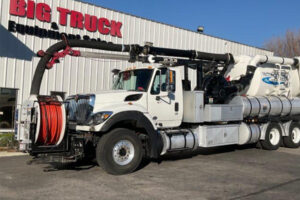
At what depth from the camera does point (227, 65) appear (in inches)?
487

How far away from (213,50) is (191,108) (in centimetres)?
1220

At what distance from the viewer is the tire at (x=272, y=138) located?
12.3 m

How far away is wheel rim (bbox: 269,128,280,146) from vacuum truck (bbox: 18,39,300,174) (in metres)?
0.04

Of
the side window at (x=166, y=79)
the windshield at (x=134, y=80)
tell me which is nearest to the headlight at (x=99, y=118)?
the windshield at (x=134, y=80)

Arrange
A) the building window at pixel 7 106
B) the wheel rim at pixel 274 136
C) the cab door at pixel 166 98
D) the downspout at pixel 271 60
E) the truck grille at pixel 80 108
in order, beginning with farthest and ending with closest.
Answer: the building window at pixel 7 106 < the wheel rim at pixel 274 136 < the downspout at pixel 271 60 < the cab door at pixel 166 98 < the truck grille at pixel 80 108

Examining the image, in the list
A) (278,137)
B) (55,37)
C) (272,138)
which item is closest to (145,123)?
(272,138)

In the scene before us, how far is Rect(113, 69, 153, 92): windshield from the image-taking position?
29.7 feet

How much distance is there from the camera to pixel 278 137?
41.4 ft

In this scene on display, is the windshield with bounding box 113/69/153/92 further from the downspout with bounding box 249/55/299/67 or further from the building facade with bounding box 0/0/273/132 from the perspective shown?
the downspout with bounding box 249/55/299/67

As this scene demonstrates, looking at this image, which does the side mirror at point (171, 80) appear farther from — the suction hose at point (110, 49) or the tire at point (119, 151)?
the tire at point (119, 151)

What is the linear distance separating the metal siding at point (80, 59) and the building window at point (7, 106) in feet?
0.85

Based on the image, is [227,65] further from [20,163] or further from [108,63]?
[20,163]

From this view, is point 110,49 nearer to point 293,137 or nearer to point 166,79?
point 166,79

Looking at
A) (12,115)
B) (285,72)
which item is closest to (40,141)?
(12,115)
